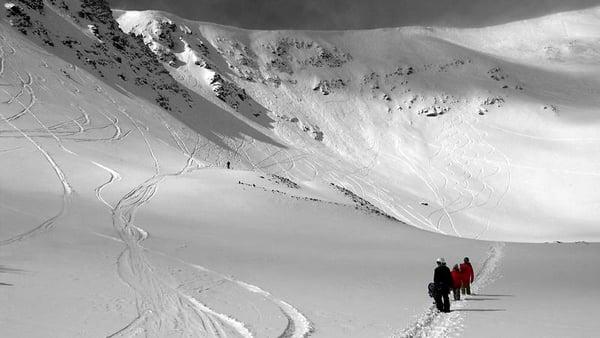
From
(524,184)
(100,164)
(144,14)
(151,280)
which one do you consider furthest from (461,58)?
(151,280)

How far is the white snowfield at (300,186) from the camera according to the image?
11945 mm

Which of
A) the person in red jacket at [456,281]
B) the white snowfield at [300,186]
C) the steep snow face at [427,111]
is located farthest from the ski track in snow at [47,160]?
the steep snow face at [427,111]

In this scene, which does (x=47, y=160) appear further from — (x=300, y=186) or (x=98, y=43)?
(x=98, y=43)

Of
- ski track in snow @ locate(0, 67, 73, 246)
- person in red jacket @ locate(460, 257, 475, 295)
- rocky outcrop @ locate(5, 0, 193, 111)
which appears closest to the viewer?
person in red jacket @ locate(460, 257, 475, 295)

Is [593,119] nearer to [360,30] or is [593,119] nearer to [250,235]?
[360,30]

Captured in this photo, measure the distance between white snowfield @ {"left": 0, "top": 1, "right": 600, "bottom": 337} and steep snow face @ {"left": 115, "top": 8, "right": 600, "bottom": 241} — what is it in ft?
1.69

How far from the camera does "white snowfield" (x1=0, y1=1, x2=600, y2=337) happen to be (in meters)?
11.9

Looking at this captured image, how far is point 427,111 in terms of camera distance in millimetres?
99938

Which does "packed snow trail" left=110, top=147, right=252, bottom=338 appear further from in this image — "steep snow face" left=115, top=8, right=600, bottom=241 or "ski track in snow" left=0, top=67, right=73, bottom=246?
"steep snow face" left=115, top=8, right=600, bottom=241

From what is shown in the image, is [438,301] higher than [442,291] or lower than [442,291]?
lower

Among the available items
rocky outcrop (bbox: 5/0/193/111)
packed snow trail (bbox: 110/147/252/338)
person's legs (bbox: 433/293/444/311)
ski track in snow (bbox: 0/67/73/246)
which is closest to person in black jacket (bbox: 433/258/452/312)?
person's legs (bbox: 433/293/444/311)

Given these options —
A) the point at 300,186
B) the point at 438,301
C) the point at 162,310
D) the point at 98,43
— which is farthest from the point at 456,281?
the point at 98,43

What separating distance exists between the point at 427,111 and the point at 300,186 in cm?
6298

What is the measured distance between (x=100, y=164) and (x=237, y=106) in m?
56.1
